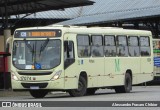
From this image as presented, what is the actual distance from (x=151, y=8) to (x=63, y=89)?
95.1ft

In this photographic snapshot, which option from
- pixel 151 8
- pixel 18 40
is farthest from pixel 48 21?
pixel 18 40

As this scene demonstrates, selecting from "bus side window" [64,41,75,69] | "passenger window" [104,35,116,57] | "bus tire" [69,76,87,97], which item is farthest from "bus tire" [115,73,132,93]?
"bus side window" [64,41,75,69]

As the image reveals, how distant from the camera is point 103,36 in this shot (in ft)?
87.7

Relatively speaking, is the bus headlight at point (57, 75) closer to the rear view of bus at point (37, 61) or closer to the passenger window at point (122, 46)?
the rear view of bus at point (37, 61)

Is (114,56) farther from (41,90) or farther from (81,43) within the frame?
(41,90)

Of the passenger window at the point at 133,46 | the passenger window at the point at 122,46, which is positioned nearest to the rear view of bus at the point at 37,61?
the passenger window at the point at 122,46

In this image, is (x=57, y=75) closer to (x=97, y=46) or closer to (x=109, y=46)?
(x=97, y=46)

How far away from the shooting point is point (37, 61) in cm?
2377

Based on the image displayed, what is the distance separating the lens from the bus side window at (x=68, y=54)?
23875 millimetres

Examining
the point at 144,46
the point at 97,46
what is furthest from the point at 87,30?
the point at 144,46

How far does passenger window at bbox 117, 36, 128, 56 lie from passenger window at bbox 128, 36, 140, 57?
1.24 feet

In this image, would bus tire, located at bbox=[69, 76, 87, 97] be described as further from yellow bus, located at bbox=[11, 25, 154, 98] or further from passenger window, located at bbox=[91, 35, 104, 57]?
passenger window, located at bbox=[91, 35, 104, 57]

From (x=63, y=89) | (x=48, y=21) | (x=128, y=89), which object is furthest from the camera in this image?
(x=48, y=21)

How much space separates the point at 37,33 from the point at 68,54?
1503 mm
